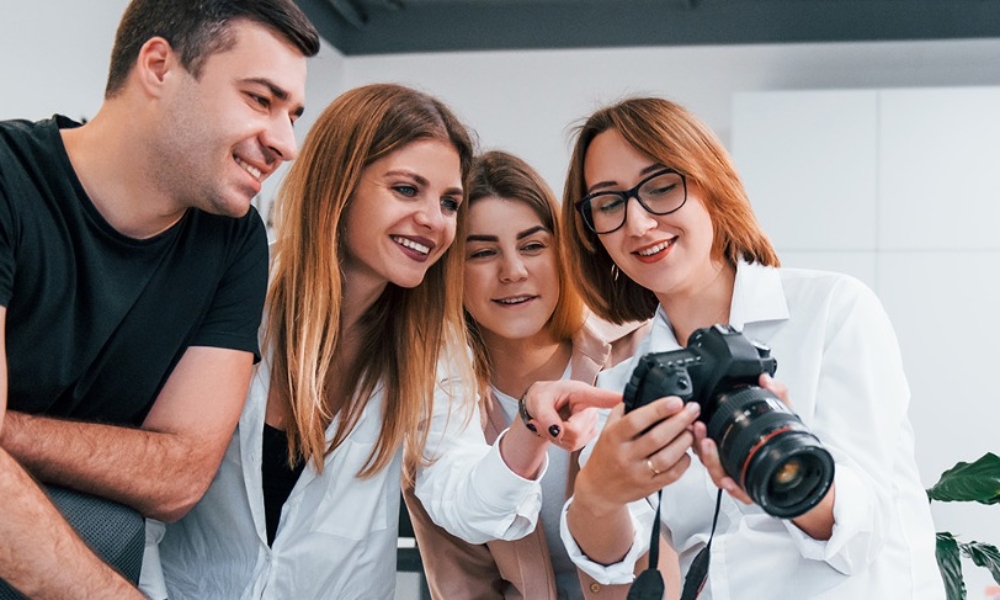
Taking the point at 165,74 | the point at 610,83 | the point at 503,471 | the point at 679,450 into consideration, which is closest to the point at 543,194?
the point at 503,471

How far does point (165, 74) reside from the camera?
5.06 ft

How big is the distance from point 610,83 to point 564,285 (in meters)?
3.40

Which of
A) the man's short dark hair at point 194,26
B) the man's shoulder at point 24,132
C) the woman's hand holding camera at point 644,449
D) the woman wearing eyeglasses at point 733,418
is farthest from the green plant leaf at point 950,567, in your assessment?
the man's shoulder at point 24,132

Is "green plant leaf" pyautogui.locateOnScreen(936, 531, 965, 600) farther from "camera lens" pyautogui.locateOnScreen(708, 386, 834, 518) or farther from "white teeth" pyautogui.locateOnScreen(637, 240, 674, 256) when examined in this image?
"camera lens" pyautogui.locateOnScreen(708, 386, 834, 518)

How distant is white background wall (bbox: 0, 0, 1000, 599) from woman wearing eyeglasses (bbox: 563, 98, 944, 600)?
2748mm

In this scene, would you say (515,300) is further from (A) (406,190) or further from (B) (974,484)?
(B) (974,484)

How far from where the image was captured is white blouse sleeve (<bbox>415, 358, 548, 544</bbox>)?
5.47 ft

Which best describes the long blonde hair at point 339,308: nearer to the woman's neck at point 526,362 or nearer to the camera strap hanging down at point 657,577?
the woman's neck at point 526,362

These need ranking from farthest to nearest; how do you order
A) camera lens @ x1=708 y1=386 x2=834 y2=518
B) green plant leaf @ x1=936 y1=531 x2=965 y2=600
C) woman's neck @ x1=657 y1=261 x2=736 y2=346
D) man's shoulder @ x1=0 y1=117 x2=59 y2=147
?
green plant leaf @ x1=936 y1=531 x2=965 y2=600 < woman's neck @ x1=657 y1=261 x2=736 y2=346 < man's shoulder @ x1=0 y1=117 x2=59 y2=147 < camera lens @ x1=708 y1=386 x2=834 y2=518

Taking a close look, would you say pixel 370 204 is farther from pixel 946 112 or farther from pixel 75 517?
pixel 946 112

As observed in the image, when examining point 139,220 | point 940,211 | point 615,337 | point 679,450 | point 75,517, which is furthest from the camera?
point 940,211

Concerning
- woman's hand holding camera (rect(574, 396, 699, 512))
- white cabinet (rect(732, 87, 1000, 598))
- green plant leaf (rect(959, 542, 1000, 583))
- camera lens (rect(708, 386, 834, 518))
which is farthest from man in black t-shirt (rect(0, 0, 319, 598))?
white cabinet (rect(732, 87, 1000, 598))

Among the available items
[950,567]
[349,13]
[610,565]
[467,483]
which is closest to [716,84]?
[349,13]

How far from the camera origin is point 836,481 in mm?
1282
